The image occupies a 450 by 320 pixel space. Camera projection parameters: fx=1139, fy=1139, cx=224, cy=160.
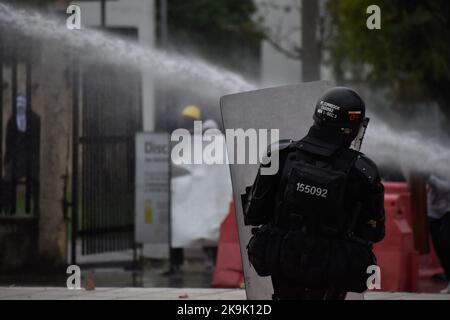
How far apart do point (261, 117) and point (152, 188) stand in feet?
20.2

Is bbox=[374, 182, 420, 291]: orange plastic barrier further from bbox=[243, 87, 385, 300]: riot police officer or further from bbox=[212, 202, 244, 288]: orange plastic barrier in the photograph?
bbox=[243, 87, 385, 300]: riot police officer

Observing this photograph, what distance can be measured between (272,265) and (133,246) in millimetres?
7625

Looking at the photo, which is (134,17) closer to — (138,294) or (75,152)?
(75,152)

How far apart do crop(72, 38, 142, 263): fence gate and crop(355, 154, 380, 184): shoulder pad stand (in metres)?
6.97

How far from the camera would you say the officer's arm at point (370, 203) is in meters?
5.93

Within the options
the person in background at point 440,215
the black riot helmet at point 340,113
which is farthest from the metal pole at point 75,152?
the black riot helmet at point 340,113

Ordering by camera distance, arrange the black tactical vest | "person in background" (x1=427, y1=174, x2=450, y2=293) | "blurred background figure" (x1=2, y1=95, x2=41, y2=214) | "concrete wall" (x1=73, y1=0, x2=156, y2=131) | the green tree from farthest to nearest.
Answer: "concrete wall" (x1=73, y1=0, x2=156, y2=131), the green tree, "blurred background figure" (x1=2, y1=95, x2=41, y2=214), "person in background" (x1=427, y1=174, x2=450, y2=293), the black tactical vest

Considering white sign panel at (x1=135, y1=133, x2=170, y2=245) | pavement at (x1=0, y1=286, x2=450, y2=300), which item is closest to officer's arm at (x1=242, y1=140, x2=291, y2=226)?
pavement at (x1=0, y1=286, x2=450, y2=300)

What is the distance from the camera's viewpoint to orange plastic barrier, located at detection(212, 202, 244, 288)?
38.6 ft

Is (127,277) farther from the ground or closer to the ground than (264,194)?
closer to the ground

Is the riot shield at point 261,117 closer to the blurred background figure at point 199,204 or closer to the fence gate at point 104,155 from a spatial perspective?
the fence gate at point 104,155

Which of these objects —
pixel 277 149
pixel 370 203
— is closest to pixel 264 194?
pixel 277 149

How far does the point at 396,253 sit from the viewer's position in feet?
36.3

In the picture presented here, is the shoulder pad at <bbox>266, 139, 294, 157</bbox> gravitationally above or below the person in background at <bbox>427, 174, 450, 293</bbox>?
above
